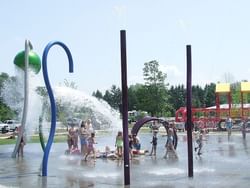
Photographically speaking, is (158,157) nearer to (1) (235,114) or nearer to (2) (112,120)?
(2) (112,120)

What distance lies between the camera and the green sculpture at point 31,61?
20672 mm

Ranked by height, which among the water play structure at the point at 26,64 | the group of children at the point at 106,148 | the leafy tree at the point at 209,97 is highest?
the leafy tree at the point at 209,97

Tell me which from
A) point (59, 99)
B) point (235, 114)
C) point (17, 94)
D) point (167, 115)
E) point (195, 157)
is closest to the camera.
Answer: point (195, 157)

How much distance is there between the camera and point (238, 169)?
14617 millimetres

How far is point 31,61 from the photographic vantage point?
67.8ft

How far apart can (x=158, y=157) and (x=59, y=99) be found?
10.0 meters

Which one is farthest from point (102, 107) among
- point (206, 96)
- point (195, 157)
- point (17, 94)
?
point (206, 96)

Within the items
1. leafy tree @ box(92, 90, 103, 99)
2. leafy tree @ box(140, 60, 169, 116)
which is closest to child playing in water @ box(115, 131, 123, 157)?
leafy tree @ box(140, 60, 169, 116)

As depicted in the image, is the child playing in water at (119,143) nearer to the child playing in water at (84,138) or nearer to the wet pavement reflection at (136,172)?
the wet pavement reflection at (136,172)

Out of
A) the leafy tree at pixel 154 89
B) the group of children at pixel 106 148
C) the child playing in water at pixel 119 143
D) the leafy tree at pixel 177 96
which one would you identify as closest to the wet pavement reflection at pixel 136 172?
the group of children at pixel 106 148

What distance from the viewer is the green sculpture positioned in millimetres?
20672

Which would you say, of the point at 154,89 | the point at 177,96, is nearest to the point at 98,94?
the point at 177,96

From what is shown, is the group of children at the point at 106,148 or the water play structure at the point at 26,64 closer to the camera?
the group of children at the point at 106,148

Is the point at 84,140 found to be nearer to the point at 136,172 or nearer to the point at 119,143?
the point at 119,143
